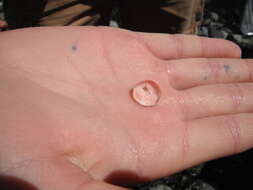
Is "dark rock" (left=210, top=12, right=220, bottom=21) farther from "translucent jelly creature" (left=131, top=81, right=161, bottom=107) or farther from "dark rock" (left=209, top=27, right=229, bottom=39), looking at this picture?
"translucent jelly creature" (left=131, top=81, right=161, bottom=107)

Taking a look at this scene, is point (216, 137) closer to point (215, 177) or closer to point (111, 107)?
point (111, 107)

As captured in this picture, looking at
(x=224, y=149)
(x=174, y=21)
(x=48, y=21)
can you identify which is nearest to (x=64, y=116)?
(x=224, y=149)

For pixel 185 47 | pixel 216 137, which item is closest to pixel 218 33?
pixel 185 47

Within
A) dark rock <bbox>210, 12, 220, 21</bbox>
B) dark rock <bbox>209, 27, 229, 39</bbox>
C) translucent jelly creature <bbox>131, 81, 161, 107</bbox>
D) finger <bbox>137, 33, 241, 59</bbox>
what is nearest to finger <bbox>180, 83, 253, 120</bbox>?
translucent jelly creature <bbox>131, 81, 161, 107</bbox>

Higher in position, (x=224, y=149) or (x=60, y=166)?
(x=60, y=166)

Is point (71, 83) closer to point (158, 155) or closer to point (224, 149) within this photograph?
point (158, 155)
